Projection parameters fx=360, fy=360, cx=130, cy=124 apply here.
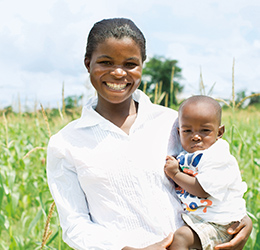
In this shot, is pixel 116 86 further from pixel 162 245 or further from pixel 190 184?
pixel 162 245

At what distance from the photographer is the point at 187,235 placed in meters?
1.45

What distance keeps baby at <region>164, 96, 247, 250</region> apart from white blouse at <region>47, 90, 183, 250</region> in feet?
0.22

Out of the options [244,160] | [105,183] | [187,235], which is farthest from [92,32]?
[244,160]

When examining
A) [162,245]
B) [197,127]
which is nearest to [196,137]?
[197,127]

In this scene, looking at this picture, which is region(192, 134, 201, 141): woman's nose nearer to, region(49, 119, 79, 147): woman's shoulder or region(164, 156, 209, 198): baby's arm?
region(164, 156, 209, 198): baby's arm

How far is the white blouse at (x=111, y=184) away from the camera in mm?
1484

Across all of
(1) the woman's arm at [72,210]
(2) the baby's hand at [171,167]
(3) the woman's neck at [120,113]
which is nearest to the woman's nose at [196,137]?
(2) the baby's hand at [171,167]

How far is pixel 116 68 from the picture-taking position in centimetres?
151

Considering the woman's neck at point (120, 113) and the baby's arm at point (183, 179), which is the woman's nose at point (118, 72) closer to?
the woman's neck at point (120, 113)

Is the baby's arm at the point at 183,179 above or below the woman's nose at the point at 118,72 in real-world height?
below

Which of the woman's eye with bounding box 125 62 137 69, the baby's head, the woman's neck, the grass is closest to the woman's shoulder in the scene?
the woman's neck

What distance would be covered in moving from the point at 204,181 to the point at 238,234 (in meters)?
0.29

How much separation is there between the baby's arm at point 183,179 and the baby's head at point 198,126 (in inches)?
4.4

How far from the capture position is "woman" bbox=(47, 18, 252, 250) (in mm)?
1486
